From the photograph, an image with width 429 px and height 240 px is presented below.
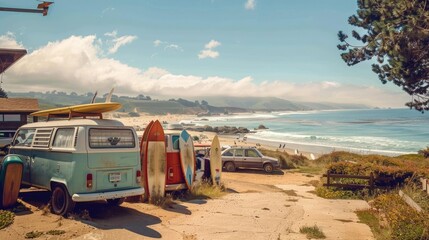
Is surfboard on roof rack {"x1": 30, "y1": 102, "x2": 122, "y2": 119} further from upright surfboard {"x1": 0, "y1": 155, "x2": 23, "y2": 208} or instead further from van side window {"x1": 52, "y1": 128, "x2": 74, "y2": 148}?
upright surfboard {"x1": 0, "y1": 155, "x2": 23, "y2": 208}

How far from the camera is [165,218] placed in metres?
9.40

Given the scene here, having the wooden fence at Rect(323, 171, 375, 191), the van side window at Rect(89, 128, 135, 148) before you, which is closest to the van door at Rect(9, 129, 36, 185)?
the van side window at Rect(89, 128, 135, 148)

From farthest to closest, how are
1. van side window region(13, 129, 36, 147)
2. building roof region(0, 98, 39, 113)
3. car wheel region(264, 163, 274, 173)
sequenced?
building roof region(0, 98, 39, 113)
car wheel region(264, 163, 274, 173)
van side window region(13, 129, 36, 147)

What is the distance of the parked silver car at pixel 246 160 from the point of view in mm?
22672

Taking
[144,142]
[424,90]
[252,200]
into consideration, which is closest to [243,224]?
[252,200]

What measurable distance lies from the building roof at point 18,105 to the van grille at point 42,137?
21.5 m

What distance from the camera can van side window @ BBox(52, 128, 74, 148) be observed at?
8.72 m

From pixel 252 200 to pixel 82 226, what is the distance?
6.33 metres

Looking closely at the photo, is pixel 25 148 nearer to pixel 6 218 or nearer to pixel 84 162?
pixel 6 218

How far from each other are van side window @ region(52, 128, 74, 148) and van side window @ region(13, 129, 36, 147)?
154cm

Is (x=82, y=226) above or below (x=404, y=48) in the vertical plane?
below

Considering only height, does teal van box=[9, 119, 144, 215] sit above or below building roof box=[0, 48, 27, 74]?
below

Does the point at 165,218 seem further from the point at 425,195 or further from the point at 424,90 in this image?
the point at 424,90

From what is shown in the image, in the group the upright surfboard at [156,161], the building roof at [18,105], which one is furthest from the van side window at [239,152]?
the building roof at [18,105]
